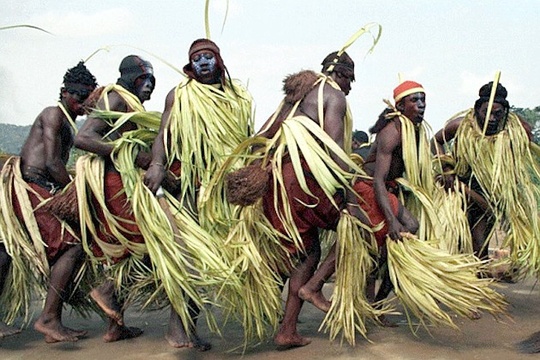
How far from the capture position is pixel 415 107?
12.7ft

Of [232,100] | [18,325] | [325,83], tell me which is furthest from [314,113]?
[18,325]

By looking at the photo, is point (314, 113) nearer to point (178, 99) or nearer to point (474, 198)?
point (178, 99)

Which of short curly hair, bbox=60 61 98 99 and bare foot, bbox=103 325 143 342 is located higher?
short curly hair, bbox=60 61 98 99

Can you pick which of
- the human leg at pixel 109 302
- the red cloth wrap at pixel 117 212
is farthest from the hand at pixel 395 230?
the human leg at pixel 109 302

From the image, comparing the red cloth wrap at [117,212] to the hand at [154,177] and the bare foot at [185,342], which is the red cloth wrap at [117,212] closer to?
the hand at [154,177]

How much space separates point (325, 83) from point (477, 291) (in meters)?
1.29

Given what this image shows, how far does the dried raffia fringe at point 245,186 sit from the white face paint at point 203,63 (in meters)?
0.67

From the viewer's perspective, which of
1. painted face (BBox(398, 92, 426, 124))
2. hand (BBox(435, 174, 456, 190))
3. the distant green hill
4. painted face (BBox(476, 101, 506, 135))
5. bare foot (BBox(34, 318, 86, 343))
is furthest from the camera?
the distant green hill

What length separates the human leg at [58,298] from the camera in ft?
12.4

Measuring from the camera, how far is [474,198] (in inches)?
179

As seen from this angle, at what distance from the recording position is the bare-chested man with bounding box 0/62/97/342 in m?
3.82

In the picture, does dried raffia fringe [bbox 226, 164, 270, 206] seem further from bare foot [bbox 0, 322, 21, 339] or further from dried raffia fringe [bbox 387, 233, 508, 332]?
bare foot [bbox 0, 322, 21, 339]

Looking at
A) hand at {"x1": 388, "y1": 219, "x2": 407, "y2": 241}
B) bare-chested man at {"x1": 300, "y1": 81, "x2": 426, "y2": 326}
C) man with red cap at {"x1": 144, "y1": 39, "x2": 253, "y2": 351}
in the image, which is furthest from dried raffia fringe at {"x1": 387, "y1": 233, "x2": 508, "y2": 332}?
man with red cap at {"x1": 144, "y1": 39, "x2": 253, "y2": 351}

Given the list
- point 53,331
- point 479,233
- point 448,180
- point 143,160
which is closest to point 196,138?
point 143,160
